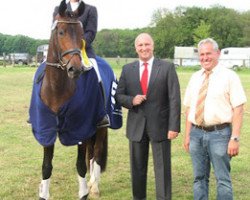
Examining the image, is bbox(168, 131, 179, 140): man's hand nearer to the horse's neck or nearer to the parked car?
the horse's neck

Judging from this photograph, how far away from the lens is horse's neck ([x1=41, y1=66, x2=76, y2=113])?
5141 millimetres

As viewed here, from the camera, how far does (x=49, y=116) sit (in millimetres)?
5285

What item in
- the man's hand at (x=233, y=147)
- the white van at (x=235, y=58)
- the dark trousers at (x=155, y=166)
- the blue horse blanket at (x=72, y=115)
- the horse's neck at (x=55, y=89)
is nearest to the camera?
the man's hand at (x=233, y=147)

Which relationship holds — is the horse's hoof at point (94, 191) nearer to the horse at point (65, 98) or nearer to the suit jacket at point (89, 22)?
the horse at point (65, 98)

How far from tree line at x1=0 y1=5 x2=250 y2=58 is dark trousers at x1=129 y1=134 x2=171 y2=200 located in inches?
2787

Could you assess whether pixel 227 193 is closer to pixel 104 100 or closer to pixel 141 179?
pixel 141 179

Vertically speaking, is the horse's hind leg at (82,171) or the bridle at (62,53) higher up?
the bridle at (62,53)

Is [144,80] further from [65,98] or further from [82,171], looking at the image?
[82,171]

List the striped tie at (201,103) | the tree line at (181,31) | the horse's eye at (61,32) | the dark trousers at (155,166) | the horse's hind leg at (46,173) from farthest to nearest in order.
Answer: the tree line at (181,31), the horse's hind leg at (46,173), the dark trousers at (155,166), the horse's eye at (61,32), the striped tie at (201,103)

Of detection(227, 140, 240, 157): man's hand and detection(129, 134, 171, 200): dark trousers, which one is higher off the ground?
detection(227, 140, 240, 157): man's hand

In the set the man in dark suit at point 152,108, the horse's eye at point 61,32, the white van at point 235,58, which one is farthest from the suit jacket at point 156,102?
the white van at point 235,58

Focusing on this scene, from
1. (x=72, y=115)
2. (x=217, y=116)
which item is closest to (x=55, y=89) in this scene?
(x=72, y=115)

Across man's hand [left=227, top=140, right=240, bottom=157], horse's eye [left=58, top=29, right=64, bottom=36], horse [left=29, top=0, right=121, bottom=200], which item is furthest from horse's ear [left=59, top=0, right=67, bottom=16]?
man's hand [left=227, top=140, right=240, bottom=157]

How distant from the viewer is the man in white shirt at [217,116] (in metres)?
4.42
